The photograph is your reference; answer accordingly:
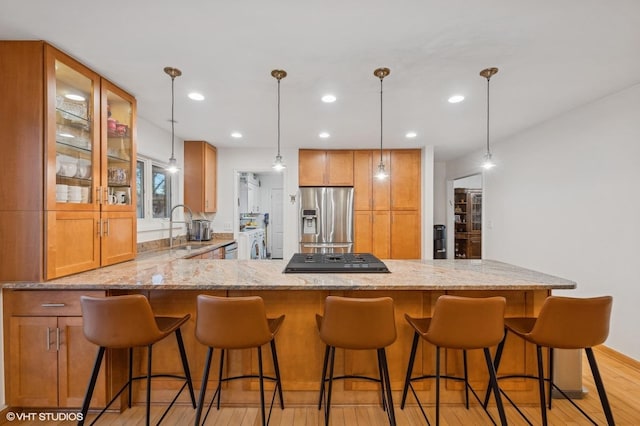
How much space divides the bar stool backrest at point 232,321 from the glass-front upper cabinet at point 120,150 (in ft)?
4.77

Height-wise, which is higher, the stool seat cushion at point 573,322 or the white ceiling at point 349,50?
the white ceiling at point 349,50

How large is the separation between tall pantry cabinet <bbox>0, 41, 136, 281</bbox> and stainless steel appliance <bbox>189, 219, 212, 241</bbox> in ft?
6.52

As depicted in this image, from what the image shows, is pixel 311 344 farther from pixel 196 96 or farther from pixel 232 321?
pixel 196 96

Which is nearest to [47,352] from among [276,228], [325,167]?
[325,167]

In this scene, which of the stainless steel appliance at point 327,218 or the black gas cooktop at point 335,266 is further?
the stainless steel appliance at point 327,218

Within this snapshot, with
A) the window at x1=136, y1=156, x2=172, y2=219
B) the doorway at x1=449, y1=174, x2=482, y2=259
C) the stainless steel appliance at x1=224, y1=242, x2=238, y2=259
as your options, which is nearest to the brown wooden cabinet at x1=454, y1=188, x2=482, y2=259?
the doorway at x1=449, y1=174, x2=482, y2=259

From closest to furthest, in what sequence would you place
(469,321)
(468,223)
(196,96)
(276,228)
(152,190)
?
(469,321), (196,96), (152,190), (468,223), (276,228)

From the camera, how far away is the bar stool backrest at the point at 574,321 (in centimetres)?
154

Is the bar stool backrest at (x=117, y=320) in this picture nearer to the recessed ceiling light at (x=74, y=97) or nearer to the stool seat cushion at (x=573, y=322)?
the recessed ceiling light at (x=74, y=97)

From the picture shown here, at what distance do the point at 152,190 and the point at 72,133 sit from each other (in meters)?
1.73

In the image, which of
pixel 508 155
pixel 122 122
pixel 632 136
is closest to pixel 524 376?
pixel 632 136

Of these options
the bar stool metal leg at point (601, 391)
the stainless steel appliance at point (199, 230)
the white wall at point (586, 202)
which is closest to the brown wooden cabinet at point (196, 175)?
A: the stainless steel appliance at point (199, 230)

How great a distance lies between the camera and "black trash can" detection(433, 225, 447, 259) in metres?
5.96

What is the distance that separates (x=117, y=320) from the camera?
5.22 ft
